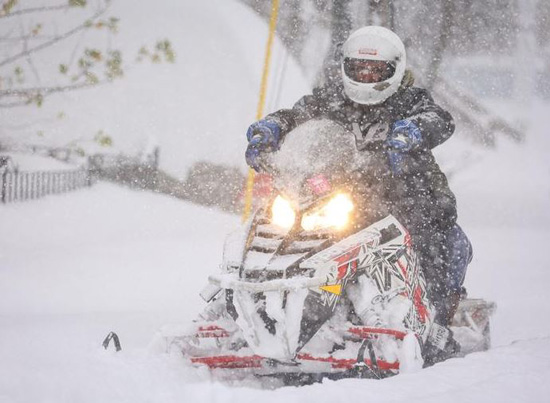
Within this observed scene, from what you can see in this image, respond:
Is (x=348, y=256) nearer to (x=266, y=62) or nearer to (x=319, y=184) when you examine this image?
(x=319, y=184)

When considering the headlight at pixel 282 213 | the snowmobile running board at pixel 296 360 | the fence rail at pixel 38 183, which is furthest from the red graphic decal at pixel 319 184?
the fence rail at pixel 38 183

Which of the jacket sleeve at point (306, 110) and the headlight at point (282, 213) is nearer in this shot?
the headlight at point (282, 213)

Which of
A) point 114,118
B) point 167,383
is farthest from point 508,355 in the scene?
point 114,118

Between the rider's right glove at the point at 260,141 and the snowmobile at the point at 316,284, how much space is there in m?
0.12

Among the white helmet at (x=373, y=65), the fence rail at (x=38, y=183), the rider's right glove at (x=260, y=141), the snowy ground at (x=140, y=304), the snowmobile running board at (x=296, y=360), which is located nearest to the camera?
the snowy ground at (x=140, y=304)

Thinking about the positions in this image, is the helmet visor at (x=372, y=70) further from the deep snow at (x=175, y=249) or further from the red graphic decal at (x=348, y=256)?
the deep snow at (x=175, y=249)

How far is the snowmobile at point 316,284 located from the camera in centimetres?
231

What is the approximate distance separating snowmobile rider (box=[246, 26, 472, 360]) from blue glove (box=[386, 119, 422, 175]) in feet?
0.62

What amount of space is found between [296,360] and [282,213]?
634 millimetres

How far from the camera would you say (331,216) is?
99.0 inches

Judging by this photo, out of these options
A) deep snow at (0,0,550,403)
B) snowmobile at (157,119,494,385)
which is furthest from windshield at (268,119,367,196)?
deep snow at (0,0,550,403)

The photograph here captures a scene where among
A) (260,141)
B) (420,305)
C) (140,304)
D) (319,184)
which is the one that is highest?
(260,141)

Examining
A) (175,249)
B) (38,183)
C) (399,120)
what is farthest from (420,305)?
(38,183)

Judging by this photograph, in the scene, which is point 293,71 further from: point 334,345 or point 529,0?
point 334,345
